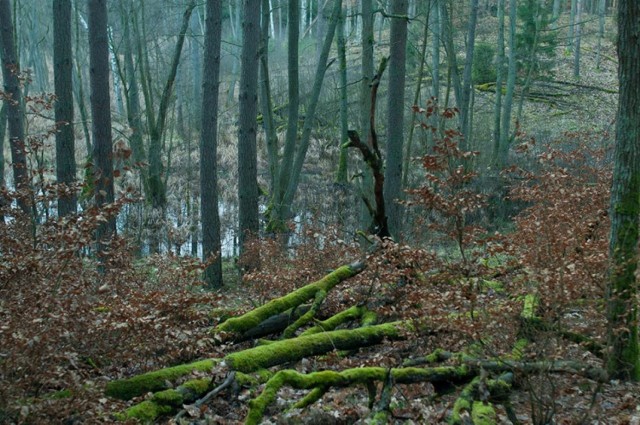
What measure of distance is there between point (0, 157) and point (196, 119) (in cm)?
1109

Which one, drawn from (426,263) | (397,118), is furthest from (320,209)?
(426,263)

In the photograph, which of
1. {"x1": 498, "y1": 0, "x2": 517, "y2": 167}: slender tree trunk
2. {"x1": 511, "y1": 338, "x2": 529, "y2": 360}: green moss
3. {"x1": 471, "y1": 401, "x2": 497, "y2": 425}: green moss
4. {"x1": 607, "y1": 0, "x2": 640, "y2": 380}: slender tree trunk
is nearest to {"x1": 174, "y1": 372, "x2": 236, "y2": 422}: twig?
{"x1": 471, "y1": 401, "x2": 497, "y2": 425}: green moss

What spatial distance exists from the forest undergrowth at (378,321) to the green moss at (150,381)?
0.10 metres

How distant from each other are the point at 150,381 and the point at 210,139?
8710 millimetres

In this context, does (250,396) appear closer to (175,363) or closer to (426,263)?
(175,363)

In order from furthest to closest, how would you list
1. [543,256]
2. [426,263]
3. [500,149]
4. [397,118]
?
[500,149], [397,118], [426,263], [543,256]

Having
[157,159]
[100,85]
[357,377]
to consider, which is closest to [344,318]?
[357,377]

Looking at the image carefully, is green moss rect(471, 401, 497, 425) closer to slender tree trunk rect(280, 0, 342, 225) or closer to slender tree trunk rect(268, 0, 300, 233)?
slender tree trunk rect(268, 0, 300, 233)

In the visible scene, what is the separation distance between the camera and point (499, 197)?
20.0 m

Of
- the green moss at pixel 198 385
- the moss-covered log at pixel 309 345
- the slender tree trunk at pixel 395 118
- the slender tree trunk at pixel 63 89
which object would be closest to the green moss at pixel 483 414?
the moss-covered log at pixel 309 345

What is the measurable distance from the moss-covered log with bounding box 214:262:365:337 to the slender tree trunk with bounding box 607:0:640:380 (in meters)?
Result: 3.32

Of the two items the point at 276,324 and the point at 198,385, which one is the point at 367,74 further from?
the point at 198,385

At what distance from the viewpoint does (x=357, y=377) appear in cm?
564

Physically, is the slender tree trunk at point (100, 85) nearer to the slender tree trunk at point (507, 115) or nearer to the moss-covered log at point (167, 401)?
Answer: the moss-covered log at point (167, 401)
